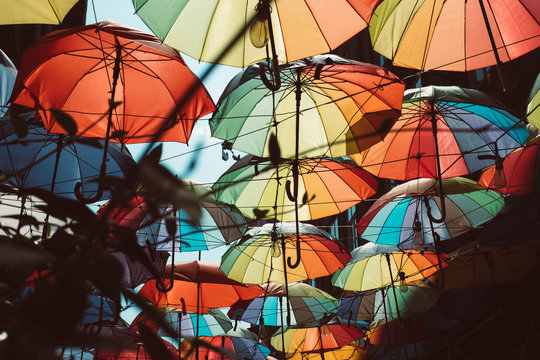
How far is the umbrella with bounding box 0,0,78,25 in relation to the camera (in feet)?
12.1

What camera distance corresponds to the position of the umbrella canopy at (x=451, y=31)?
4172 millimetres

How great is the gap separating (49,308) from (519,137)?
633cm

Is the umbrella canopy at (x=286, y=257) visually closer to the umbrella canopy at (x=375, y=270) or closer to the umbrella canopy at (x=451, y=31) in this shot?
the umbrella canopy at (x=375, y=270)

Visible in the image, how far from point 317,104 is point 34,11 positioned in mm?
2887

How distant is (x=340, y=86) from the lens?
17.0 feet

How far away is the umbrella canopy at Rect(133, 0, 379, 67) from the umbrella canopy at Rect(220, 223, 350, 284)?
3.92 m

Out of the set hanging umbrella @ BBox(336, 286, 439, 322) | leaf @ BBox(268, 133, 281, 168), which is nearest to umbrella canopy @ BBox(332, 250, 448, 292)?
hanging umbrella @ BBox(336, 286, 439, 322)

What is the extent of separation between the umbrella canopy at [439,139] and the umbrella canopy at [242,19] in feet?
5.63

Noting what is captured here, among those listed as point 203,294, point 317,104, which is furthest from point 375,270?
point 317,104

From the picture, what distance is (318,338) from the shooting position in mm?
12602

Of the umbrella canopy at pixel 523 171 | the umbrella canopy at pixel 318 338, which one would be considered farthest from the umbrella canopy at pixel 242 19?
the umbrella canopy at pixel 318 338

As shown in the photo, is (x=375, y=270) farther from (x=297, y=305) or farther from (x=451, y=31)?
(x=451, y=31)

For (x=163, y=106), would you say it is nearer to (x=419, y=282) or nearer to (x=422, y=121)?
(x=422, y=121)

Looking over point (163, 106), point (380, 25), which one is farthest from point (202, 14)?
point (380, 25)
